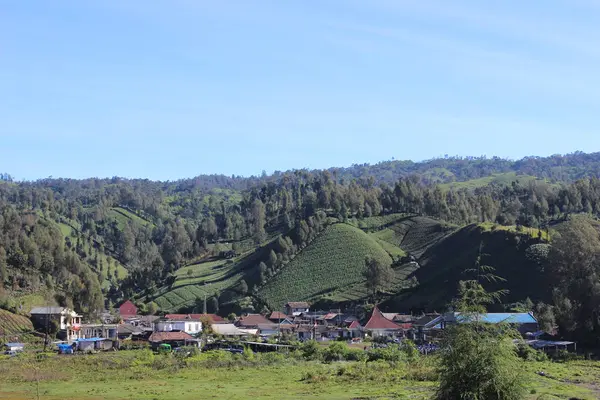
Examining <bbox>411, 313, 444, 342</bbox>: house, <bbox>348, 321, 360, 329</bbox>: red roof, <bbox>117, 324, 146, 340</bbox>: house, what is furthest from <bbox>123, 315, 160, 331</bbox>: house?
<bbox>411, 313, 444, 342</bbox>: house

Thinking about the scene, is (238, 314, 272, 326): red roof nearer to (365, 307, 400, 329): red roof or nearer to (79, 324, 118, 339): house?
(365, 307, 400, 329): red roof

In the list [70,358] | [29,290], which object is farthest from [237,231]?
Answer: [70,358]

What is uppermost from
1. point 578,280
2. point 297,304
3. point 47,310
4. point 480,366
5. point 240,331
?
point 578,280

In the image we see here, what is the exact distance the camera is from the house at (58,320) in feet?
304

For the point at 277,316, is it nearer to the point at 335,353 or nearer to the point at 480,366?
the point at 335,353

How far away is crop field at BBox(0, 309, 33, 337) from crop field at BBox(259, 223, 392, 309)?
4312 centimetres

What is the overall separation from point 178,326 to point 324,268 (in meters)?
37.9

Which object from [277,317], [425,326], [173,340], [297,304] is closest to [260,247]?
[297,304]

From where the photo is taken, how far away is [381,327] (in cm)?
9225

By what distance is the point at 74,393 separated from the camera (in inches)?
1775

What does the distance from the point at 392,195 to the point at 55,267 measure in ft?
249

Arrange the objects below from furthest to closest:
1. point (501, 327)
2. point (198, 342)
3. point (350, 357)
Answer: point (198, 342) → point (350, 357) → point (501, 327)

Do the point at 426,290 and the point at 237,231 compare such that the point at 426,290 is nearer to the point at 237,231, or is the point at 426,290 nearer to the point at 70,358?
the point at 70,358

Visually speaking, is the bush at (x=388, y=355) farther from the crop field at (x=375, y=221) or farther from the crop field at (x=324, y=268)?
the crop field at (x=375, y=221)
